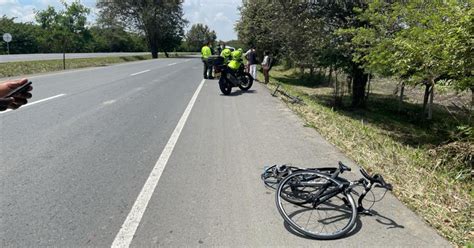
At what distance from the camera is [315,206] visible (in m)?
3.84

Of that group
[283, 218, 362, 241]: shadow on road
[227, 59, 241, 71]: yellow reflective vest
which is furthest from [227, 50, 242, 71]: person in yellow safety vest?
[283, 218, 362, 241]: shadow on road

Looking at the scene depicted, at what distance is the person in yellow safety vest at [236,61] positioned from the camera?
13.1 m

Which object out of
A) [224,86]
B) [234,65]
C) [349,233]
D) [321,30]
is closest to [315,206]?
[349,233]

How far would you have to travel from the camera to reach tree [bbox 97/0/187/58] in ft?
177

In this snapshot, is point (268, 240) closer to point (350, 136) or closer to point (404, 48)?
point (350, 136)

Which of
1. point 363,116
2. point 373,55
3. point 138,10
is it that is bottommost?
point 363,116

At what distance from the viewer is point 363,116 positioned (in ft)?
51.6

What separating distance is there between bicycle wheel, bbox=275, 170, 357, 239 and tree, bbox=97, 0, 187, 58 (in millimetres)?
54857

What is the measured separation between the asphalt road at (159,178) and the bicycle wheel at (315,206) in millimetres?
118

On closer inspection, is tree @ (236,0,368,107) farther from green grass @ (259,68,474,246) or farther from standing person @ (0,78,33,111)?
standing person @ (0,78,33,111)

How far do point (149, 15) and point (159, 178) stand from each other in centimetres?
5433

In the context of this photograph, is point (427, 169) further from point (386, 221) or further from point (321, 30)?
point (321, 30)

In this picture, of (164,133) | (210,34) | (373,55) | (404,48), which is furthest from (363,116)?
(210,34)

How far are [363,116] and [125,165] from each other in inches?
508
